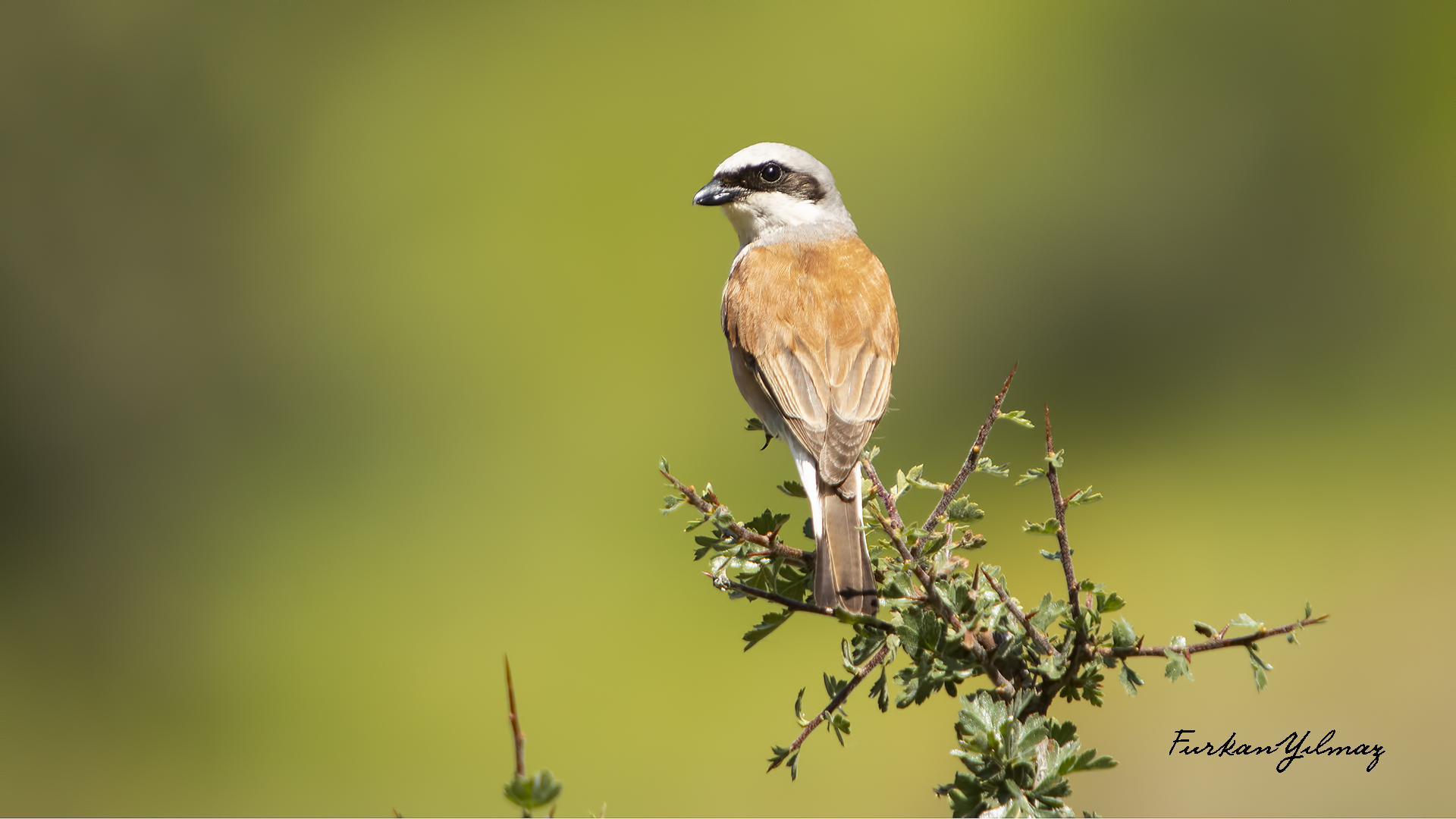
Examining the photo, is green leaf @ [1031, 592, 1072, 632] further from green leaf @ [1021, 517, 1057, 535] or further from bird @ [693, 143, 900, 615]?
bird @ [693, 143, 900, 615]

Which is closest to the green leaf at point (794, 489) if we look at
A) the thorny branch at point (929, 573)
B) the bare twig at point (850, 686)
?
the thorny branch at point (929, 573)

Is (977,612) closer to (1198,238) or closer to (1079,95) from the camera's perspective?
(1198,238)

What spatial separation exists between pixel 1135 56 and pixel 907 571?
18.7 ft

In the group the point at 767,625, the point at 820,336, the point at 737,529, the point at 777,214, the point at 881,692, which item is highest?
the point at 777,214

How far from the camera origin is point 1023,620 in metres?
1.18

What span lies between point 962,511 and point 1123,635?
0.26 metres

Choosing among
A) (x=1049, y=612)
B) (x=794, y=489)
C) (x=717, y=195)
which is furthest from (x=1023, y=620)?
(x=717, y=195)

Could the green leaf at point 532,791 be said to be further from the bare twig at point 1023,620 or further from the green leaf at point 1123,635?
the green leaf at point 1123,635

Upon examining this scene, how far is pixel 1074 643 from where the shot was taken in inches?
47.5

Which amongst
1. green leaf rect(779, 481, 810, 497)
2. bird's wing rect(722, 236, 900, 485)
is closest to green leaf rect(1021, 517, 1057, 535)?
green leaf rect(779, 481, 810, 497)

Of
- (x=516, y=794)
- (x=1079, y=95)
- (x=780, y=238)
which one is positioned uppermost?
(x=1079, y=95)

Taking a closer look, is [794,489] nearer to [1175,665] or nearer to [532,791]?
[1175,665]

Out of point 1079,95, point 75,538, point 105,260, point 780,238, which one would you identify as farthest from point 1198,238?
point 75,538

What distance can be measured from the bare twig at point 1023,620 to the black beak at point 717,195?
5.59 ft
